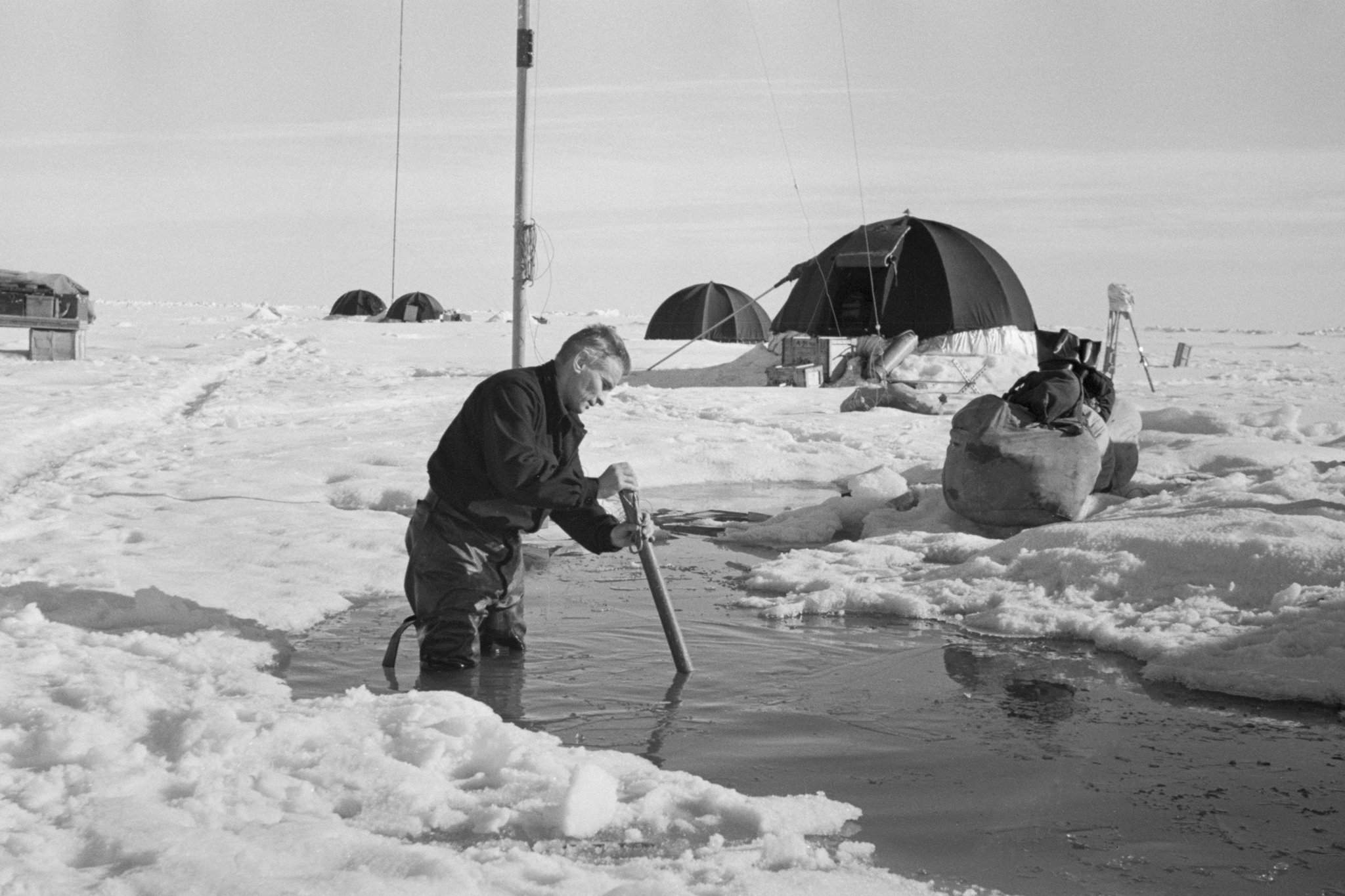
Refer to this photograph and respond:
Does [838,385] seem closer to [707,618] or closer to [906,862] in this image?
[707,618]

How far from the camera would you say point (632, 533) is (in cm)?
496

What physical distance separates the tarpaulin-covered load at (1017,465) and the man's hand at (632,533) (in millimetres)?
3494

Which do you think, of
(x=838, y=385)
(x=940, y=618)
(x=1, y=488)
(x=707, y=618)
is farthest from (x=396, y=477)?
(x=838, y=385)

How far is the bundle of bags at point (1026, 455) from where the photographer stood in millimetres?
7883

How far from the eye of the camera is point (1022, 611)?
19.6 ft

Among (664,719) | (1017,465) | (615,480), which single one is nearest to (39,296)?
(1017,465)

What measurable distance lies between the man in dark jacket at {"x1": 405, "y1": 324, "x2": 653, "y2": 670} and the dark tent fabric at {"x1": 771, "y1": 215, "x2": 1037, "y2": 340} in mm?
14525

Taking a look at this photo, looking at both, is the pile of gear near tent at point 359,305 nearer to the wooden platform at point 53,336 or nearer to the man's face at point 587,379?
the wooden platform at point 53,336

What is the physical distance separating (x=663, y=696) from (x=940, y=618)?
1898 mm

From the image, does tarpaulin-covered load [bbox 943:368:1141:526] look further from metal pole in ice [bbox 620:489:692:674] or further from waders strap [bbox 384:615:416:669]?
waders strap [bbox 384:615:416:669]

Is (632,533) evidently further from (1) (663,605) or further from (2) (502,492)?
(2) (502,492)

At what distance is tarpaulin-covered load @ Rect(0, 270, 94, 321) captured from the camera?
20.6m

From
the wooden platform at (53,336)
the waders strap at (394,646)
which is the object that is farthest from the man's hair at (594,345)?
the wooden platform at (53,336)

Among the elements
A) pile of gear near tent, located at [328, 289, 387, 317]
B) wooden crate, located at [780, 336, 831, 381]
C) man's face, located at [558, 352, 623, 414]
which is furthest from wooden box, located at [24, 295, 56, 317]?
pile of gear near tent, located at [328, 289, 387, 317]
